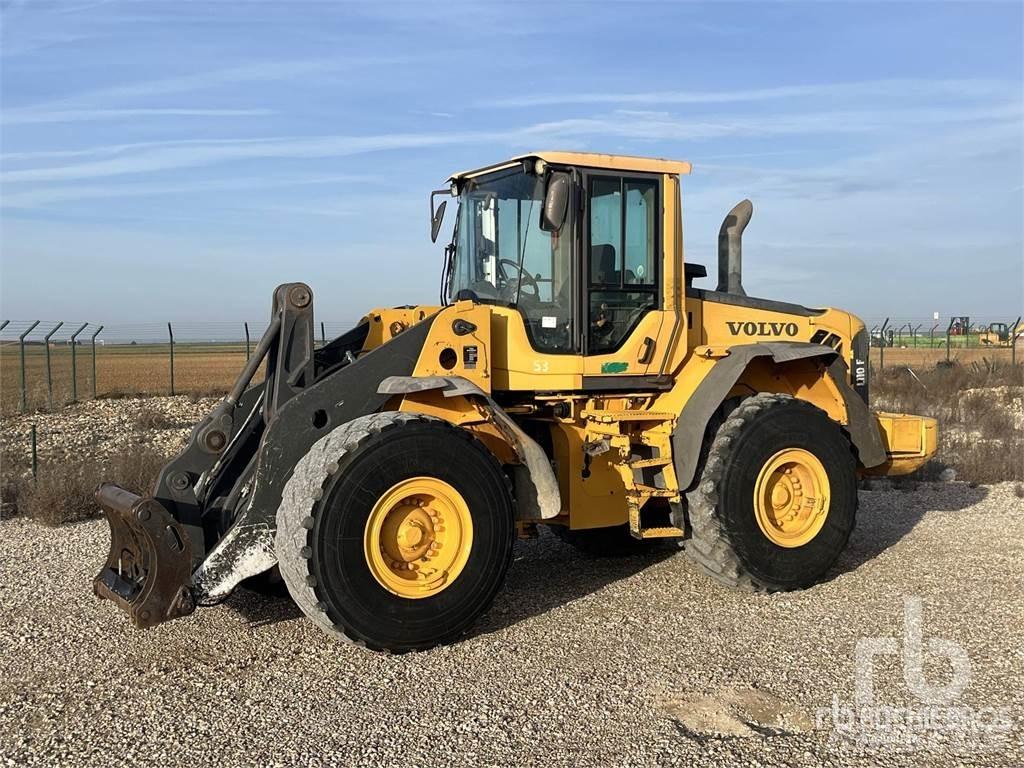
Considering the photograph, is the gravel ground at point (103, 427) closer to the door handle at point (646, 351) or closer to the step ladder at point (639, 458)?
the step ladder at point (639, 458)

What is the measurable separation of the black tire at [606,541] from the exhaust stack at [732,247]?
86.7 inches

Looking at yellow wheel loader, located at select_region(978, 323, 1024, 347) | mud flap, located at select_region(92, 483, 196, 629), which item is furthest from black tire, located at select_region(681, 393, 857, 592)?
yellow wheel loader, located at select_region(978, 323, 1024, 347)

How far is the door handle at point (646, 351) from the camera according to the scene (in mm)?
7191

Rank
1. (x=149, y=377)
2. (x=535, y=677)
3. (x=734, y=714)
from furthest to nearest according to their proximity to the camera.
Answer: (x=149, y=377), (x=535, y=677), (x=734, y=714)

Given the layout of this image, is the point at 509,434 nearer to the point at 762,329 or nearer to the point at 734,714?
the point at 734,714

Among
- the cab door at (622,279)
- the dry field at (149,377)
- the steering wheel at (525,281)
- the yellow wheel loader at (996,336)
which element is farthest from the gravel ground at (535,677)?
the yellow wheel loader at (996,336)

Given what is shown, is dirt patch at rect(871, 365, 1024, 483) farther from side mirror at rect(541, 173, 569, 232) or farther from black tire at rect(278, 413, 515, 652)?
black tire at rect(278, 413, 515, 652)

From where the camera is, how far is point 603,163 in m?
6.97

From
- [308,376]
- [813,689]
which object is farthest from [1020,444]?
[308,376]

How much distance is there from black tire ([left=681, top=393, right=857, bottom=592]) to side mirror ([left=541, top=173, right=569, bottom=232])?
191 cm

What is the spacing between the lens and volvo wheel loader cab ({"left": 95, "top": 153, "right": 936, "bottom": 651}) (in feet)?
18.7

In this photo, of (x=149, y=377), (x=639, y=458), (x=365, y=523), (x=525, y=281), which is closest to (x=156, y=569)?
(x=365, y=523)

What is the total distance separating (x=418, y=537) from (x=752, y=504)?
A: 244 cm

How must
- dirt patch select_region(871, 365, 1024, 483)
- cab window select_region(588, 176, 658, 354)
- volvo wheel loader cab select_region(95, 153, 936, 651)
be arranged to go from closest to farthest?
1. volvo wheel loader cab select_region(95, 153, 936, 651)
2. cab window select_region(588, 176, 658, 354)
3. dirt patch select_region(871, 365, 1024, 483)
